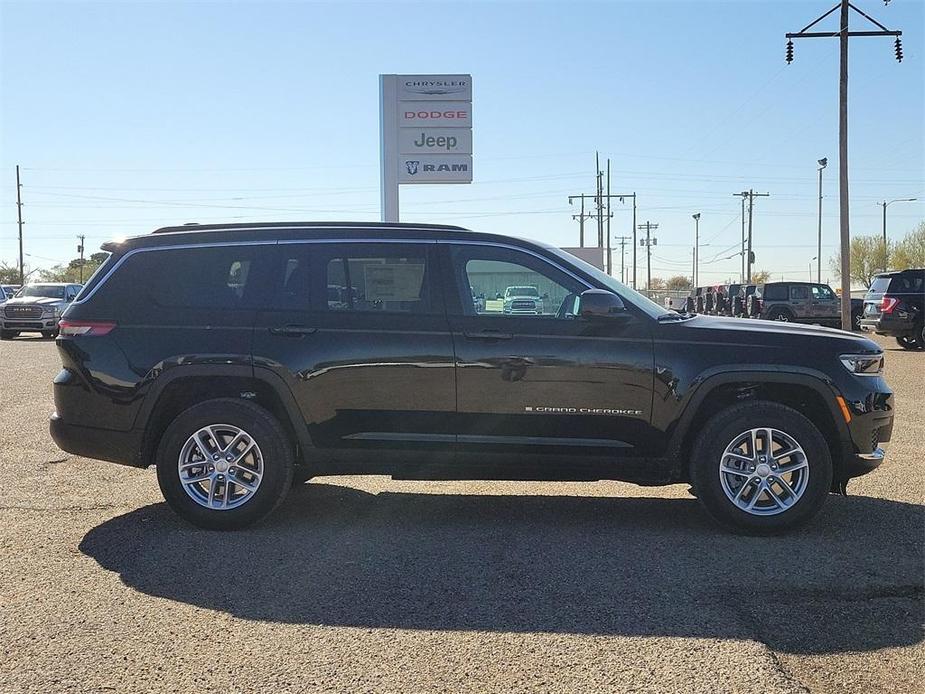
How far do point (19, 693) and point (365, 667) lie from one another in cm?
132

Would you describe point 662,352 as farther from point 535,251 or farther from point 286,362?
point 286,362

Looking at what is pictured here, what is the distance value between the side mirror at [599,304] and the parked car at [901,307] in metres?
17.8

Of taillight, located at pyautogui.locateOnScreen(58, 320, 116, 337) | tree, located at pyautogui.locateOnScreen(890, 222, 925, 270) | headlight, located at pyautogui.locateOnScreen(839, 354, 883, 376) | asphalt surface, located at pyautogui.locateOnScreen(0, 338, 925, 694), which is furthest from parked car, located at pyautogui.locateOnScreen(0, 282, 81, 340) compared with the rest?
tree, located at pyautogui.locateOnScreen(890, 222, 925, 270)

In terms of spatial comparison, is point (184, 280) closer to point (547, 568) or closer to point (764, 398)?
point (547, 568)

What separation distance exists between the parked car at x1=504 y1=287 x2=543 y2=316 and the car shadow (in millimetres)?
1431

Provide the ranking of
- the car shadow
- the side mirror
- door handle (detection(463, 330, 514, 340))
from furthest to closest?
door handle (detection(463, 330, 514, 340)) < the side mirror < the car shadow

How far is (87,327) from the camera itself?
554 centimetres

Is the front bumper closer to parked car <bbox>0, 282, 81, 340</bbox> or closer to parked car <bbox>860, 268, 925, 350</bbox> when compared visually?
parked car <bbox>0, 282, 81, 340</bbox>

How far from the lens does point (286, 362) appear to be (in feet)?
17.6

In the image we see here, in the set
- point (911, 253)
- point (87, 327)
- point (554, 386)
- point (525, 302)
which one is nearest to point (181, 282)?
point (87, 327)

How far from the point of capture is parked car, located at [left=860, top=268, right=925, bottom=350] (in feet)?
66.6

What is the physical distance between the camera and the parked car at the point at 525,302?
543 cm

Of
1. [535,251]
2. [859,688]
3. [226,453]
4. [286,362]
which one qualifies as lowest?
[859,688]

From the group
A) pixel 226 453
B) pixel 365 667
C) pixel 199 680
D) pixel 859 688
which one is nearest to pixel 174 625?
pixel 199 680
